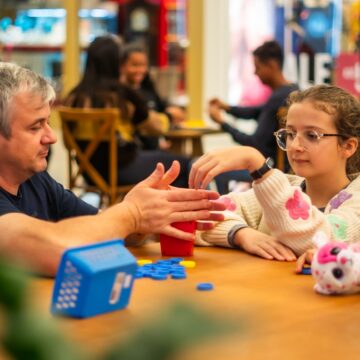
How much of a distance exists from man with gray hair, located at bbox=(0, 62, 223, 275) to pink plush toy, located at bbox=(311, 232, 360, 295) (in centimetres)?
43

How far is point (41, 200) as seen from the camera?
6.91 feet

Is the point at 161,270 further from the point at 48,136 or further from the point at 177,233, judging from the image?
the point at 48,136

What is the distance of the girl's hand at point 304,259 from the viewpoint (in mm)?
1667

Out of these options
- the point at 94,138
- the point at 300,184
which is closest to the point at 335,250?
the point at 300,184

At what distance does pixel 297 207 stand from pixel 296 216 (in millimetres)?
21

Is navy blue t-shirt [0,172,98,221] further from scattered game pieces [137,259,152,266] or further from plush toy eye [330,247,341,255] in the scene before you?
plush toy eye [330,247,341,255]

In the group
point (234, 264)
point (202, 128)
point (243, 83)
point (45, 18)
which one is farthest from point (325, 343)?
point (45, 18)

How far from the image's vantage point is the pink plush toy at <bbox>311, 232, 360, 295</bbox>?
141 cm

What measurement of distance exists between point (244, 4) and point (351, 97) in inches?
313

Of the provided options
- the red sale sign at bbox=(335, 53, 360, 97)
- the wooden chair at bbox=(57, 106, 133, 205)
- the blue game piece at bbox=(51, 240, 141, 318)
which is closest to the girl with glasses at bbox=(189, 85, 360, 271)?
the blue game piece at bbox=(51, 240, 141, 318)

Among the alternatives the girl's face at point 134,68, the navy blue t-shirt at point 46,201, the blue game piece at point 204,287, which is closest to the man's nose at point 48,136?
the navy blue t-shirt at point 46,201

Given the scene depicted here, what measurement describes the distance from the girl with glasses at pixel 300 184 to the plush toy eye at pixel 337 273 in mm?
256

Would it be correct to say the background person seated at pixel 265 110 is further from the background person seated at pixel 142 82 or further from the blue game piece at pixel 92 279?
the blue game piece at pixel 92 279

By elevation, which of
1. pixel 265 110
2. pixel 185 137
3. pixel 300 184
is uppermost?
pixel 300 184
